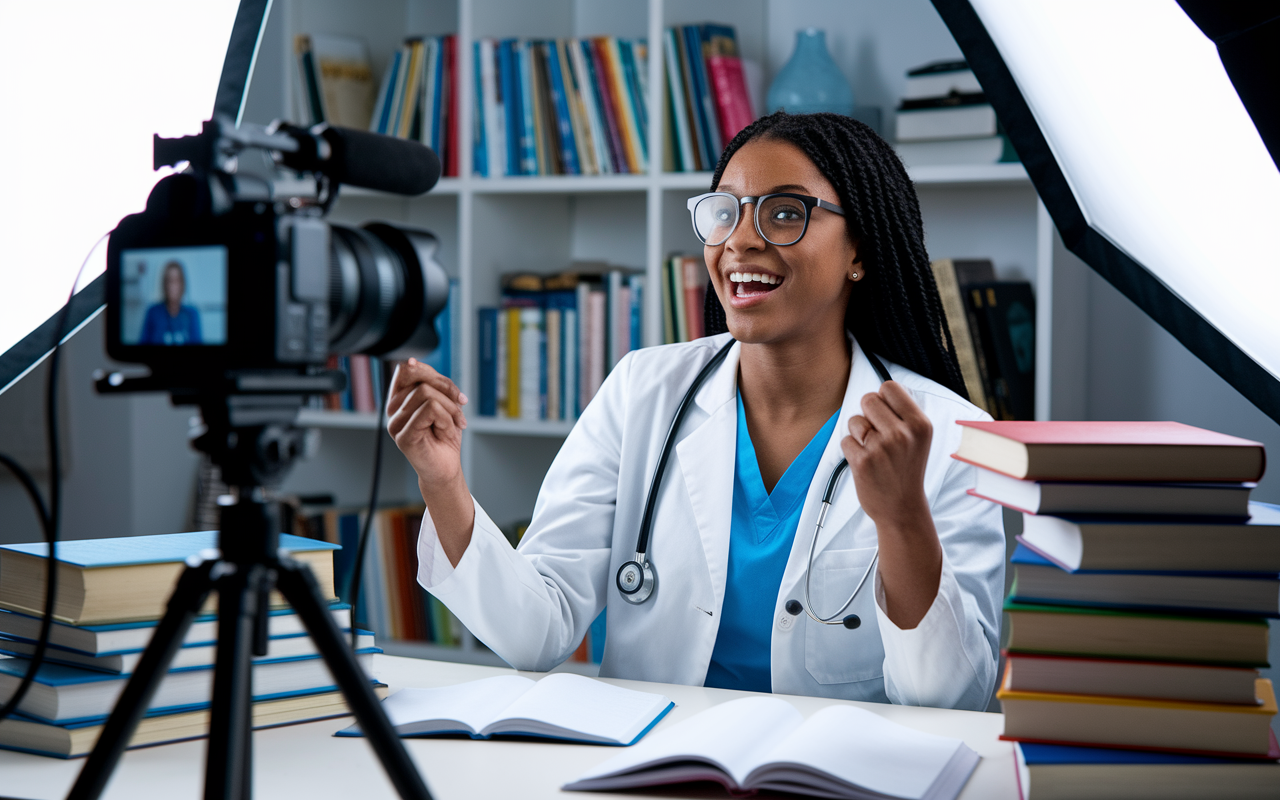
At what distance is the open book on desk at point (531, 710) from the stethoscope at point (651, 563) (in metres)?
0.33

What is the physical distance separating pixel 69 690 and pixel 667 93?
1784 millimetres

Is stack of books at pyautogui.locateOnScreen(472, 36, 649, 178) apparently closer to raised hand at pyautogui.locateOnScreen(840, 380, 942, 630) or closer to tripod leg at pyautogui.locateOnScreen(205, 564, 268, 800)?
raised hand at pyautogui.locateOnScreen(840, 380, 942, 630)

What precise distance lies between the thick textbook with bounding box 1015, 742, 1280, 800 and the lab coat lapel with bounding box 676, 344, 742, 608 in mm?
642

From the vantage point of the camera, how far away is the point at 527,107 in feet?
8.18

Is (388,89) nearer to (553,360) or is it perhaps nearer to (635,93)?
(635,93)

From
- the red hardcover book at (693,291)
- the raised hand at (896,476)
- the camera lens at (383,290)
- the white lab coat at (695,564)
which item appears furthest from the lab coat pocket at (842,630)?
the red hardcover book at (693,291)

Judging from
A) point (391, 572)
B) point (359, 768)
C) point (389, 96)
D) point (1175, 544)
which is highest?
point (389, 96)

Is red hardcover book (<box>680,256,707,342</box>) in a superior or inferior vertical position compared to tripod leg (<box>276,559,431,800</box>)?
superior

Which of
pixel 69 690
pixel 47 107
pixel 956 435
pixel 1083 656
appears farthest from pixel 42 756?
pixel 956 435

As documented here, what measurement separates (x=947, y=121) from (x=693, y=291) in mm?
620

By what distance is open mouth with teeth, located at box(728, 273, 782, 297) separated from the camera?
1.48 metres

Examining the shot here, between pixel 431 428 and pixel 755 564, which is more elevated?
pixel 431 428

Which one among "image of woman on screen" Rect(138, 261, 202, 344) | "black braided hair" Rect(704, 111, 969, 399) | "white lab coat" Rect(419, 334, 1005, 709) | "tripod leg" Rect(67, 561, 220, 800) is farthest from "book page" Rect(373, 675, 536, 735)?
"black braided hair" Rect(704, 111, 969, 399)

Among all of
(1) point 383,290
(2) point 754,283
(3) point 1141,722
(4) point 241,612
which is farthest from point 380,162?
(2) point 754,283
